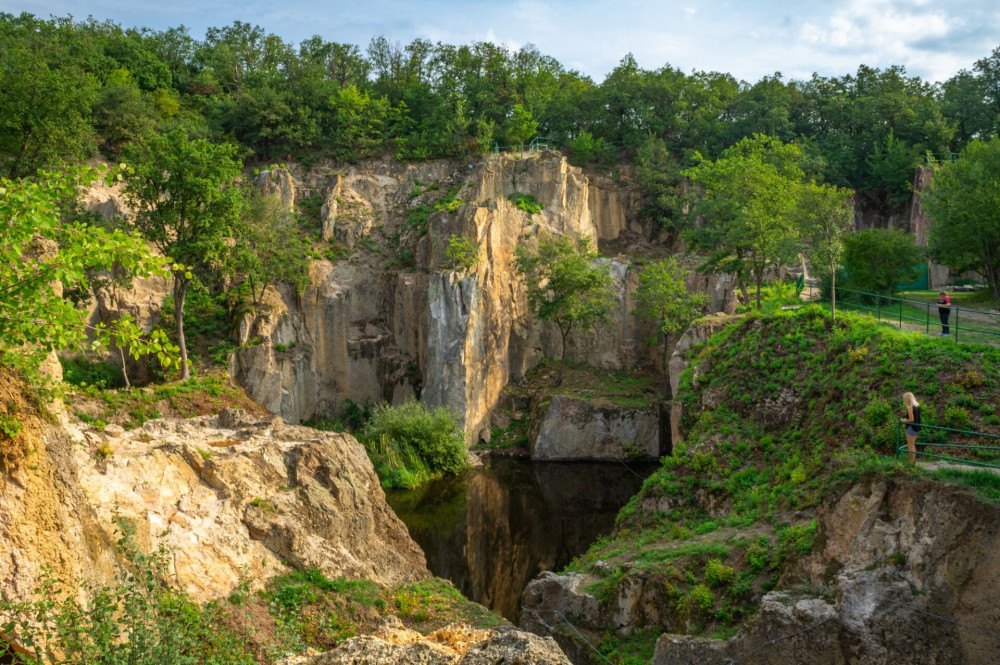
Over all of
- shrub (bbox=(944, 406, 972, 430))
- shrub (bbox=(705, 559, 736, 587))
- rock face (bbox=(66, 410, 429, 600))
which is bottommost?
shrub (bbox=(705, 559, 736, 587))

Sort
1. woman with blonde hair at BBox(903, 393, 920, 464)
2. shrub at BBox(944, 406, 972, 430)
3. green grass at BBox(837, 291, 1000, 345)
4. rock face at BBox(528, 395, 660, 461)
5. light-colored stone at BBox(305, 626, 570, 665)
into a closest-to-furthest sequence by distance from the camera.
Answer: light-colored stone at BBox(305, 626, 570, 665), woman with blonde hair at BBox(903, 393, 920, 464), shrub at BBox(944, 406, 972, 430), green grass at BBox(837, 291, 1000, 345), rock face at BBox(528, 395, 660, 461)

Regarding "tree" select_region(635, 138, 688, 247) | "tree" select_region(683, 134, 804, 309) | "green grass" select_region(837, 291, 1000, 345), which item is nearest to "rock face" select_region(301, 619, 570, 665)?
"green grass" select_region(837, 291, 1000, 345)

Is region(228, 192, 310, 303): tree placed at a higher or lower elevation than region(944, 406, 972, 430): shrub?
higher

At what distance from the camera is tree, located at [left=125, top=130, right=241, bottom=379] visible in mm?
30062

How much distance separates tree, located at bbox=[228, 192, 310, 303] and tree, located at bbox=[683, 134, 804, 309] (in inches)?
832

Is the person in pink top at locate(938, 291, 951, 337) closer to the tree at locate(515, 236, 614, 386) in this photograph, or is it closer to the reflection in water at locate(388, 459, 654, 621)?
the reflection in water at locate(388, 459, 654, 621)

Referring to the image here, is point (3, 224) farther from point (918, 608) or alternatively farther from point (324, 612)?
point (918, 608)

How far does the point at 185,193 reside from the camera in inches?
1190

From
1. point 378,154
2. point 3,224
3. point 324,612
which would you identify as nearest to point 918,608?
point 324,612

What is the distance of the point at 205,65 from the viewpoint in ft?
180

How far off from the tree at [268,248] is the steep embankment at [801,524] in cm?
2170

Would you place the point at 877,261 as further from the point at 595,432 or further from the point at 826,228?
the point at 595,432

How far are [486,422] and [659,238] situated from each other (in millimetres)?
18905

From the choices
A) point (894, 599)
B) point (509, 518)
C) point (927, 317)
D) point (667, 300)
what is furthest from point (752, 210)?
point (894, 599)
